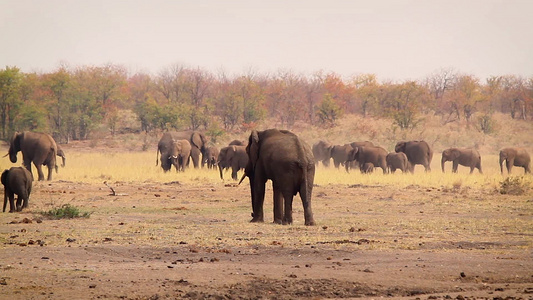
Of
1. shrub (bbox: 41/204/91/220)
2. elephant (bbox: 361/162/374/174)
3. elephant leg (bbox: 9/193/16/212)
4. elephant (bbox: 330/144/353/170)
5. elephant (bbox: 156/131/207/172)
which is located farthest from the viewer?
elephant (bbox: 330/144/353/170)

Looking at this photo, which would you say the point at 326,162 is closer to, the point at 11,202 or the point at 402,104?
the point at 402,104

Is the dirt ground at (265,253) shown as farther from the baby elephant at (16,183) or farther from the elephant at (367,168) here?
the elephant at (367,168)

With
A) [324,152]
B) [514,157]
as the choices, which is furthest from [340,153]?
[514,157]

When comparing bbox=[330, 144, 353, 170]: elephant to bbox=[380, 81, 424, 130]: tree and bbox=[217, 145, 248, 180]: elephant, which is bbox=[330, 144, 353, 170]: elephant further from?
bbox=[380, 81, 424, 130]: tree

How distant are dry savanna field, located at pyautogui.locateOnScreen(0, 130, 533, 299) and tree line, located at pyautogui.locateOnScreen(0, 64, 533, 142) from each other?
38.9m

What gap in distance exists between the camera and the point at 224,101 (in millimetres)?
77812

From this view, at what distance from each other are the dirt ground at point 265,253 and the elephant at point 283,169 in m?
0.52

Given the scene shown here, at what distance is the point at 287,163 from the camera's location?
1625 cm

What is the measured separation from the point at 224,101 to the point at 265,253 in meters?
65.4

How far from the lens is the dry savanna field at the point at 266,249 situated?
32.7 ft

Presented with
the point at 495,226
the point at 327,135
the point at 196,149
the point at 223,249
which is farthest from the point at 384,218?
the point at 327,135

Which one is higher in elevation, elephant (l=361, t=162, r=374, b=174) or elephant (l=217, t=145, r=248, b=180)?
elephant (l=217, t=145, r=248, b=180)

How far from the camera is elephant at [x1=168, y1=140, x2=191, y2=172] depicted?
39.5 meters

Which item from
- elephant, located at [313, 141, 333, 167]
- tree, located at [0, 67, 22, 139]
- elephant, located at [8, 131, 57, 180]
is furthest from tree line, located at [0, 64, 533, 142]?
elephant, located at [8, 131, 57, 180]
